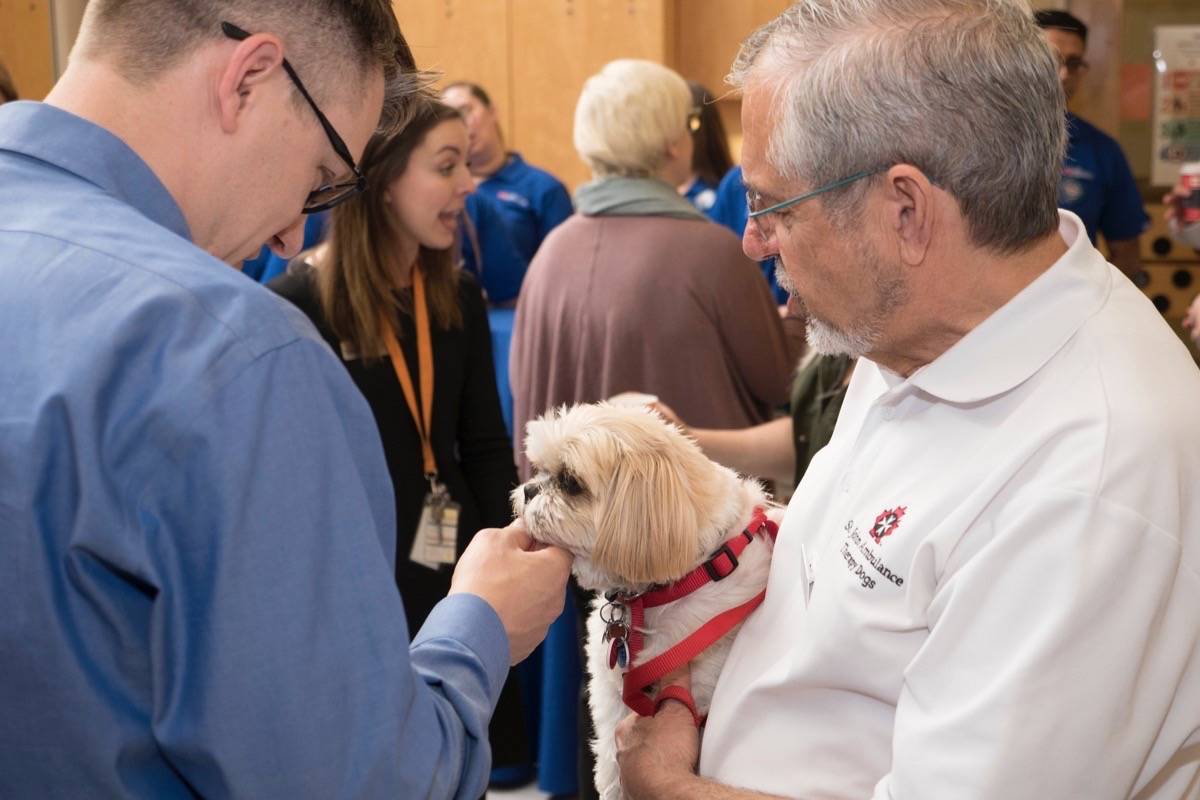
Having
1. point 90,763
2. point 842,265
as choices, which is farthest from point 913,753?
point 90,763

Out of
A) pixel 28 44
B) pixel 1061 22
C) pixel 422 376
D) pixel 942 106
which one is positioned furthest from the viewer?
pixel 1061 22

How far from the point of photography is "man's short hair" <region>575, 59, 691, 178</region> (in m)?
3.45

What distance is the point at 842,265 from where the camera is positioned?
1337 millimetres

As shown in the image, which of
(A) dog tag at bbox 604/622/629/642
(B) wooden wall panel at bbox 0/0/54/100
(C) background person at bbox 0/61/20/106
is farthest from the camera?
(C) background person at bbox 0/61/20/106

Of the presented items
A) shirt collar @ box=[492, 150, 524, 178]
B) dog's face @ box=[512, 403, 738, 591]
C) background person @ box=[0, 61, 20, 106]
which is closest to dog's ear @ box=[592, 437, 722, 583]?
dog's face @ box=[512, 403, 738, 591]

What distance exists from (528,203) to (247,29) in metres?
4.65

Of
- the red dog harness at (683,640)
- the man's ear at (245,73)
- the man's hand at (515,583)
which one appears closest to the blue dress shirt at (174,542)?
the man's ear at (245,73)

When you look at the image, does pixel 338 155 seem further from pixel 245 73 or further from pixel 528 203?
pixel 528 203

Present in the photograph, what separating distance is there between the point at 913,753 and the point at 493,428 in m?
1.94

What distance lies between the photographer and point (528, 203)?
5645 millimetres

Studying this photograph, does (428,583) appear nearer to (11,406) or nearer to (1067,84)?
(11,406)

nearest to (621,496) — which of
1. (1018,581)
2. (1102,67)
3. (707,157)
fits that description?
(1018,581)

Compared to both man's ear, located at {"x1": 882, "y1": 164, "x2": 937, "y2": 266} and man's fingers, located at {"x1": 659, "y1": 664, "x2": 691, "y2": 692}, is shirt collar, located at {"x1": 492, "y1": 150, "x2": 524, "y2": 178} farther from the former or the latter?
man's ear, located at {"x1": 882, "y1": 164, "x2": 937, "y2": 266}

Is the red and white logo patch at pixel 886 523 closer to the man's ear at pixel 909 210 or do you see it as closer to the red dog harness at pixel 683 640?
the man's ear at pixel 909 210
